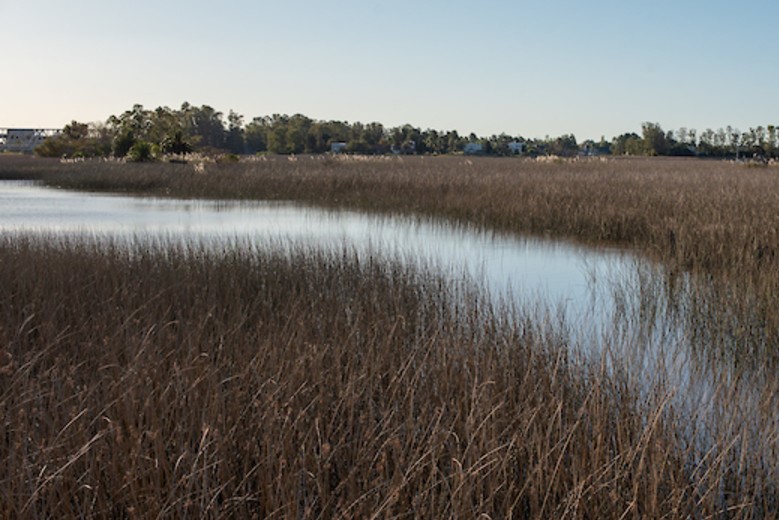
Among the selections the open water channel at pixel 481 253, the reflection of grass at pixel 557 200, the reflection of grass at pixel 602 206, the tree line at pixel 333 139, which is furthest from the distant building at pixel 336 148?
the open water channel at pixel 481 253

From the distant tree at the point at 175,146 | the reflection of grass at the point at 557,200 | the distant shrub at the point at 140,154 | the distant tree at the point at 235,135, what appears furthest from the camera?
the distant tree at the point at 235,135

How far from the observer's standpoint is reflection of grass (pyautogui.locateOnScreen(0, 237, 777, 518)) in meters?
3.01

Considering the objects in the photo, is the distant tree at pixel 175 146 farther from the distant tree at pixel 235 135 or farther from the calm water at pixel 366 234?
the distant tree at pixel 235 135

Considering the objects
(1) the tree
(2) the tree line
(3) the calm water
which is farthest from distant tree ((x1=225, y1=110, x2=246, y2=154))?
(3) the calm water

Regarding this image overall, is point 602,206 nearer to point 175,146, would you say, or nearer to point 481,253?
point 481,253

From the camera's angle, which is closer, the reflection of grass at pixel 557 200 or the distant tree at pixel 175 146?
the reflection of grass at pixel 557 200

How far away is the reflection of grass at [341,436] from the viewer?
3012mm

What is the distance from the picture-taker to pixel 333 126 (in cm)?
10700

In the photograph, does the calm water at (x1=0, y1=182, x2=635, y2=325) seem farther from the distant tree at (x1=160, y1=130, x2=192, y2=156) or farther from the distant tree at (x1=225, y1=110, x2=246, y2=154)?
the distant tree at (x1=225, y1=110, x2=246, y2=154)

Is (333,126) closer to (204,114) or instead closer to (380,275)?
(204,114)

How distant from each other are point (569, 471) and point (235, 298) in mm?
3711

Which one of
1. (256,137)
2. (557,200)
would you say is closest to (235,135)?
(256,137)

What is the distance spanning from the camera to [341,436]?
11.4 feet

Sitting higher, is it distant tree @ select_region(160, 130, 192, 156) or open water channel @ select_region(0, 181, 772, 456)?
distant tree @ select_region(160, 130, 192, 156)
